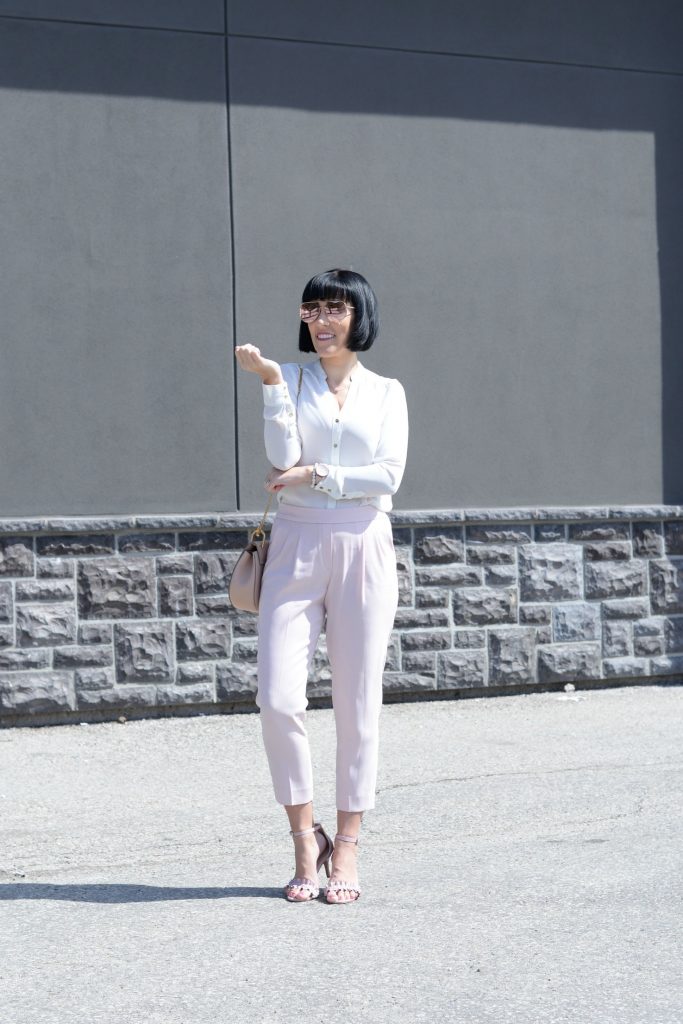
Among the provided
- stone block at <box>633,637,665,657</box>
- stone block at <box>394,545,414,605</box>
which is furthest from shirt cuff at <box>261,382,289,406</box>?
stone block at <box>633,637,665,657</box>

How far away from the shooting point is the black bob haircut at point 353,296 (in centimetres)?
448

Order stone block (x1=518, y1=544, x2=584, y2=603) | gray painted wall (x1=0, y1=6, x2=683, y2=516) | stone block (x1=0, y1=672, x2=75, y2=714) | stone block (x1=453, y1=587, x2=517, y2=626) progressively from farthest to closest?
stone block (x1=518, y1=544, x2=584, y2=603) → stone block (x1=453, y1=587, x2=517, y2=626) → gray painted wall (x1=0, y1=6, x2=683, y2=516) → stone block (x1=0, y1=672, x2=75, y2=714)

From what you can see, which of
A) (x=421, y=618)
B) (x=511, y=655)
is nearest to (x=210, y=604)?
(x=421, y=618)

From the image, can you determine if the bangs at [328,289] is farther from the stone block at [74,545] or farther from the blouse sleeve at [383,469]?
the stone block at [74,545]

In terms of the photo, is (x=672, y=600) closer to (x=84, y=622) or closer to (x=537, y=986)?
(x=84, y=622)

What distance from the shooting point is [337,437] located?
4.45 meters

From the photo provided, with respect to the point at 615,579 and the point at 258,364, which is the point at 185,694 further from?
the point at 258,364

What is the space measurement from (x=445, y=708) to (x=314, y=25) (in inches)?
157

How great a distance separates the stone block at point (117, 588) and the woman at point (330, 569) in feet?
9.80

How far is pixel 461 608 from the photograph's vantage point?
795 centimetres

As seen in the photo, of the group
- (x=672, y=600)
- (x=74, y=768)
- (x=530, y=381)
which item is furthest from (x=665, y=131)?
(x=74, y=768)

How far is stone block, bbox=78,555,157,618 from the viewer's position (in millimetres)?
7285

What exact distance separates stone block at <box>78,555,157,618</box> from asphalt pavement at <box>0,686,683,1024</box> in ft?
2.04

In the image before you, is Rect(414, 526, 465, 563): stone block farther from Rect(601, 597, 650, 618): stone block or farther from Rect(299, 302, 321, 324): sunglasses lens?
Rect(299, 302, 321, 324): sunglasses lens
